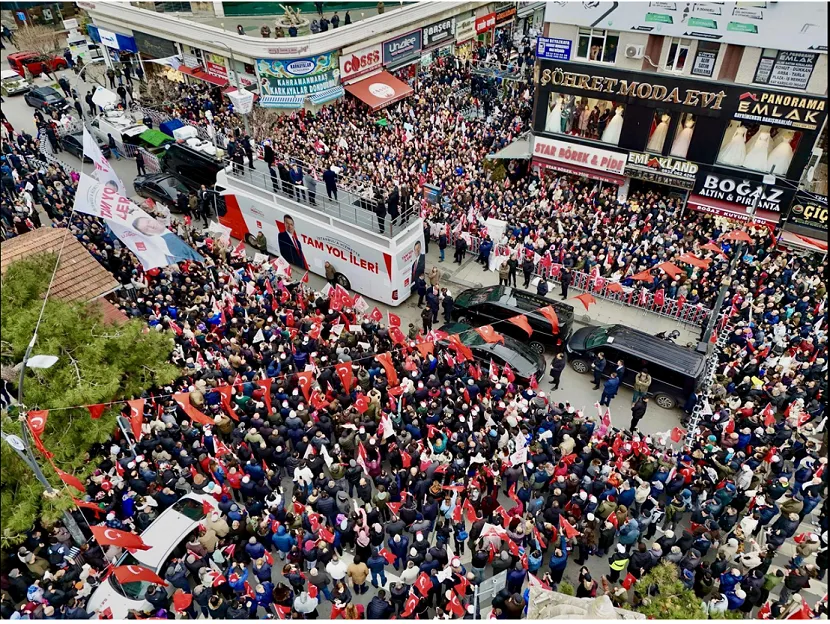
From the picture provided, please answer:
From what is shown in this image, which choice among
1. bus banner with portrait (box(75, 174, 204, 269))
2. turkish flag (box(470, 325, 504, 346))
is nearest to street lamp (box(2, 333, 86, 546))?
bus banner with portrait (box(75, 174, 204, 269))

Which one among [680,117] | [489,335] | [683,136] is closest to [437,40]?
[680,117]

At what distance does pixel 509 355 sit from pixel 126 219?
10623 mm

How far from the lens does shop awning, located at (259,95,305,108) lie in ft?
99.4

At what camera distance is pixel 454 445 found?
44.6ft

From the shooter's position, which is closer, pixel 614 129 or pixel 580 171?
pixel 614 129

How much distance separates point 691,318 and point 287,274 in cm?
1316

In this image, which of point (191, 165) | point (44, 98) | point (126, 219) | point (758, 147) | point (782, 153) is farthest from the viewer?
point (44, 98)

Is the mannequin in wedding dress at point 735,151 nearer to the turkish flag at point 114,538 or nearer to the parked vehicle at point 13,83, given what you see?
the turkish flag at point 114,538

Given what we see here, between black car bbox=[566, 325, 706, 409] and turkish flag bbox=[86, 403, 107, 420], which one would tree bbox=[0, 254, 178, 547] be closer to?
turkish flag bbox=[86, 403, 107, 420]

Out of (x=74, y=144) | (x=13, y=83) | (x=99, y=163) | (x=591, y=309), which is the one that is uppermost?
(x=99, y=163)

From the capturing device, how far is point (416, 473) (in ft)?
41.5

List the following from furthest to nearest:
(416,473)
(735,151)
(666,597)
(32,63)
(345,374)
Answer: (32,63)
(735,151)
(345,374)
(416,473)
(666,597)

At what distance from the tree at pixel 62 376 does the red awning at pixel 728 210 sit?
19896 millimetres

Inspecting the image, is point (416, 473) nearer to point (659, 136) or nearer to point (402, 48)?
point (659, 136)
